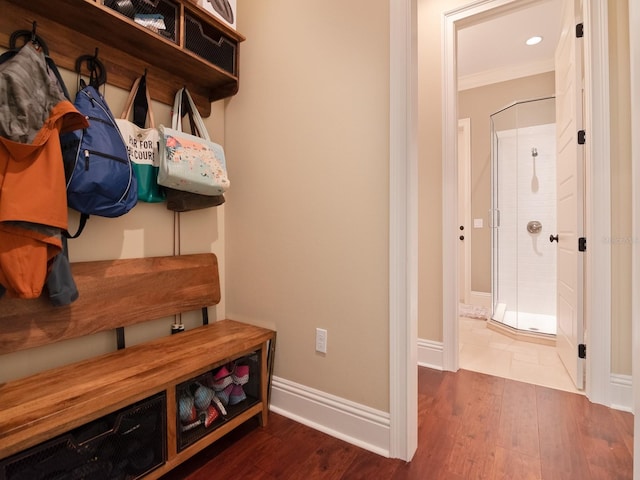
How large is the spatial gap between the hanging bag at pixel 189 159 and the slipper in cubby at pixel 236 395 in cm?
93

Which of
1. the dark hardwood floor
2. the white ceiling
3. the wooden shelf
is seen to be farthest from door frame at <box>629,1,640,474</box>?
the white ceiling

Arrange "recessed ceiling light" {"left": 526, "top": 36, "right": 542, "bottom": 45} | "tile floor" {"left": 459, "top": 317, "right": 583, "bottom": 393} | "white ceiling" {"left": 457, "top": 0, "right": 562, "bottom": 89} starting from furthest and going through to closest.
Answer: "recessed ceiling light" {"left": 526, "top": 36, "right": 542, "bottom": 45}
"white ceiling" {"left": 457, "top": 0, "right": 562, "bottom": 89}
"tile floor" {"left": 459, "top": 317, "right": 583, "bottom": 393}

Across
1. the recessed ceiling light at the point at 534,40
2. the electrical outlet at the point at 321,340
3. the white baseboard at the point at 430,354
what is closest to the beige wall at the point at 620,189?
the white baseboard at the point at 430,354

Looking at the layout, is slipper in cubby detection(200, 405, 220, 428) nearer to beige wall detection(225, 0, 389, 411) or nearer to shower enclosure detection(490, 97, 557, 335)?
beige wall detection(225, 0, 389, 411)

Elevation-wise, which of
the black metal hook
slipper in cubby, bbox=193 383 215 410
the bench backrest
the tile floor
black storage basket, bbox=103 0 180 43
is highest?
black storage basket, bbox=103 0 180 43

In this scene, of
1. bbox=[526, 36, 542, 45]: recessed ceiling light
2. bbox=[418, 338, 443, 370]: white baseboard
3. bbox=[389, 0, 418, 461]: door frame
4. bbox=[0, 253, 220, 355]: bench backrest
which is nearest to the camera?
bbox=[0, 253, 220, 355]: bench backrest

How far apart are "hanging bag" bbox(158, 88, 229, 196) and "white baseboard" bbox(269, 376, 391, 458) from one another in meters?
1.07

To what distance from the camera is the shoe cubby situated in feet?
4.19

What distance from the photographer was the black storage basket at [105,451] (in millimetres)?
902

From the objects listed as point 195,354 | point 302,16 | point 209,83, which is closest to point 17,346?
point 195,354

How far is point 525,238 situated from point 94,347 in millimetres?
4227

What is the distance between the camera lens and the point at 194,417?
1326 millimetres

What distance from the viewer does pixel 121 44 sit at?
1.38 m

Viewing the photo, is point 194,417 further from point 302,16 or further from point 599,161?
point 599,161
